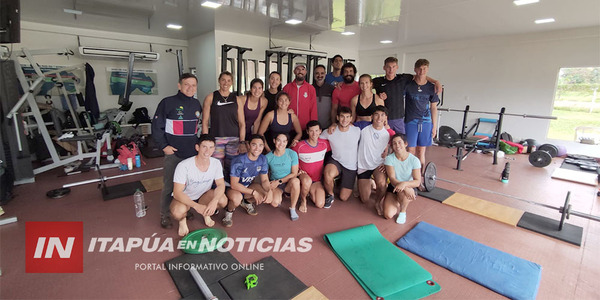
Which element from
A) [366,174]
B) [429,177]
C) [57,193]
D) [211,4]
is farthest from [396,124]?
[57,193]

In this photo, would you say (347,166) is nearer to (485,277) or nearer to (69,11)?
(485,277)

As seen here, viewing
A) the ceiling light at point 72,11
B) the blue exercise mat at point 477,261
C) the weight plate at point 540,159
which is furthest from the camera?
the weight plate at point 540,159

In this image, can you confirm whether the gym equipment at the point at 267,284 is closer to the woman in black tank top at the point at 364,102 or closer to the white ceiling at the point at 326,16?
the woman in black tank top at the point at 364,102

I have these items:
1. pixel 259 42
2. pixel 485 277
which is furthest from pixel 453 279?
pixel 259 42

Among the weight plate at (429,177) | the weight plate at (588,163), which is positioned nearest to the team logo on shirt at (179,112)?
the weight plate at (429,177)

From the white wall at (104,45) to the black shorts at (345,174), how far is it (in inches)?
230

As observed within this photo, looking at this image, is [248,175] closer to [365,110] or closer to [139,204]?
[139,204]

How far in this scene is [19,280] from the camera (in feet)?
6.46

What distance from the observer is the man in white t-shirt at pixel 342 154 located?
10.5 feet

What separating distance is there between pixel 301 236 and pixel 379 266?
2.47 ft

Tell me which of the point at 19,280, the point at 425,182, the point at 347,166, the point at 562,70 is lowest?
the point at 19,280

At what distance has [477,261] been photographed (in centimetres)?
225

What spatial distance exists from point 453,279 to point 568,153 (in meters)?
6.32

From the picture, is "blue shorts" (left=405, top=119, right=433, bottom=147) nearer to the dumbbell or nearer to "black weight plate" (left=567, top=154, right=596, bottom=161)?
the dumbbell
